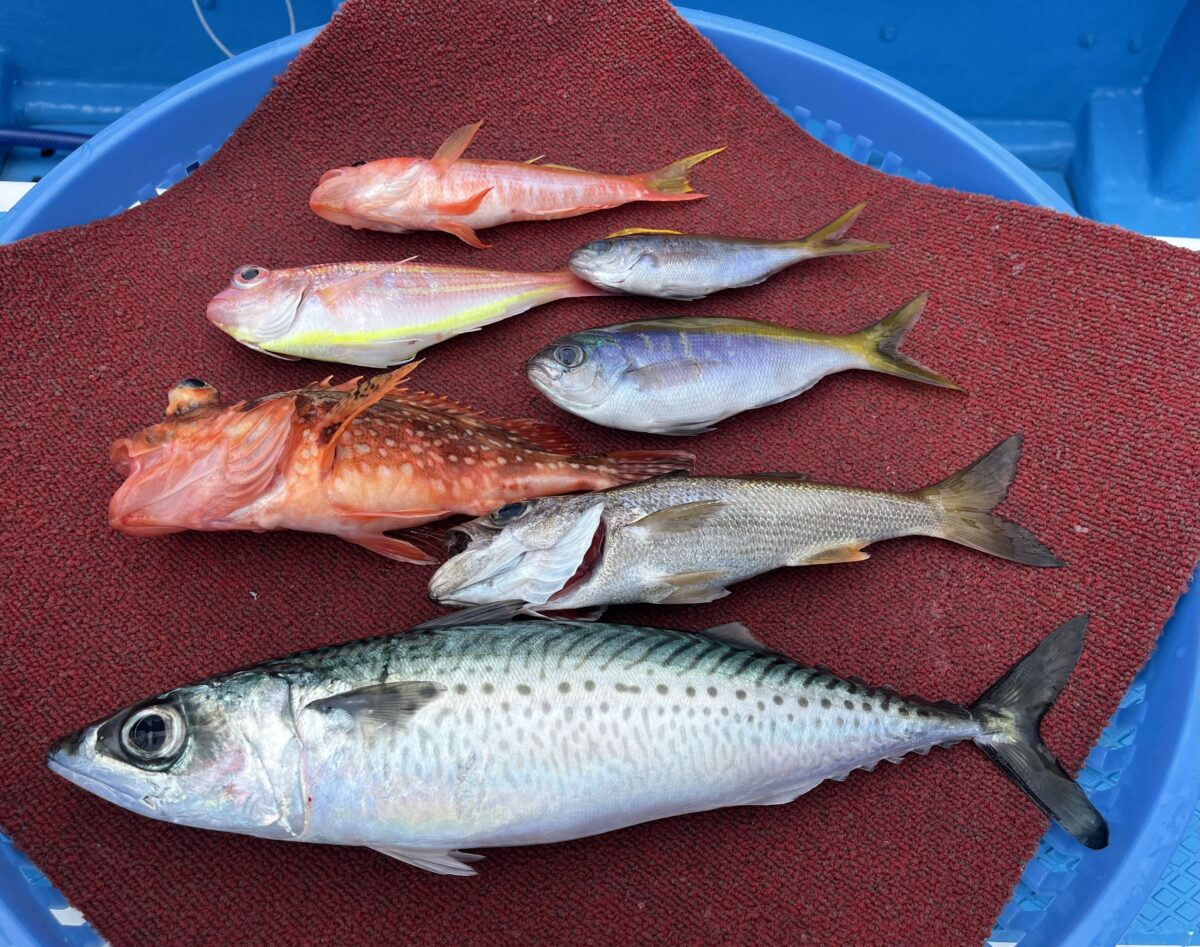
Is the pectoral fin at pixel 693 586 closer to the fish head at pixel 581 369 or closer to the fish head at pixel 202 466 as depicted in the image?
the fish head at pixel 581 369

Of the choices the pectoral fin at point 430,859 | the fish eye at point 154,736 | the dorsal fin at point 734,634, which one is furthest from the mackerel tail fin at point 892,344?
the fish eye at point 154,736

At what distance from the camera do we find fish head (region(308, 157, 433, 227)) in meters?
2.00

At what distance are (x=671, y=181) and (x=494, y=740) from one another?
4.47 ft

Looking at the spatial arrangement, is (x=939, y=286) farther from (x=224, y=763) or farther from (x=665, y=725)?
(x=224, y=763)

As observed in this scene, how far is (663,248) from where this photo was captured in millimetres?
1945

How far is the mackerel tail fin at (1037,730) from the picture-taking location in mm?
1563

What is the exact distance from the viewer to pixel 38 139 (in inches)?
109

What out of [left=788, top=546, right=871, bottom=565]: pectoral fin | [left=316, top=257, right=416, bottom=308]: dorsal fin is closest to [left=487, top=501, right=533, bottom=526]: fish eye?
[left=788, top=546, right=871, bottom=565]: pectoral fin

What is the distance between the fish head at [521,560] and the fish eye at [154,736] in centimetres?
43

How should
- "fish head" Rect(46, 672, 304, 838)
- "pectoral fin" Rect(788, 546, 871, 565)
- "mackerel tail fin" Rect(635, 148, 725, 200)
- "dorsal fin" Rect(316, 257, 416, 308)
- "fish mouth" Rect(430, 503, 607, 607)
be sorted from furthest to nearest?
"mackerel tail fin" Rect(635, 148, 725, 200) → "dorsal fin" Rect(316, 257, 416, 308) → "pectoral fin" Rect(788, 546, 871, 565) → "fish mouth" Rect(430, 503, 607, 607) → "fish head" Rect(46, 672, 304, 838)

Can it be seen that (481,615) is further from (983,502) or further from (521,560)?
(983,502)

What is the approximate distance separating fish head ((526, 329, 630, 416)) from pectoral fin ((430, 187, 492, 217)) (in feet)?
1.38

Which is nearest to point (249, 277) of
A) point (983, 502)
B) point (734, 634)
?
point (734, 634)

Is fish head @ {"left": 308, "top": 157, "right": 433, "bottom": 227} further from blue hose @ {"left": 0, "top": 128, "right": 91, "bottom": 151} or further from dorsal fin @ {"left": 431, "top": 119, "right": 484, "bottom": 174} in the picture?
blue hose @ {"left": 0, "top": 128, "right": 91, "bottom": 151}
